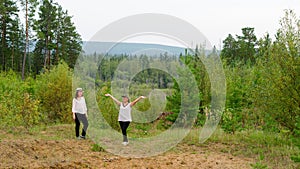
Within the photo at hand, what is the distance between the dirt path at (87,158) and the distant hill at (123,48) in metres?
2.34

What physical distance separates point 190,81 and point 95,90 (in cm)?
331

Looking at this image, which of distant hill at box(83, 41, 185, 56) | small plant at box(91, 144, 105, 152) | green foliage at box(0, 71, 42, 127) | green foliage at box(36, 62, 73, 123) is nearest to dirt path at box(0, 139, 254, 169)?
small plant at box(91, 144, 105, 152)

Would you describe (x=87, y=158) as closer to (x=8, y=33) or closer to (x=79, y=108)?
(x=79, y=108)

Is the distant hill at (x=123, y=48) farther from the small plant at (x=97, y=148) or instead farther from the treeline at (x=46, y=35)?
the treeline at (x=46, y=35)

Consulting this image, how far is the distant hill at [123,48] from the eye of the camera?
25.3 ft

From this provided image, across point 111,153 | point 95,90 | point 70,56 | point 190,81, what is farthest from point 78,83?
point 70,56

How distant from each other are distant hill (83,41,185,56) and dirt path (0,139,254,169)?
2.34 meters

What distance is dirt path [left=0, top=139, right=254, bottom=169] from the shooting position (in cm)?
669

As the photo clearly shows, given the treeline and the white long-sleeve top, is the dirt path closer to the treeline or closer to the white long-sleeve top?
the white long-sleeve top

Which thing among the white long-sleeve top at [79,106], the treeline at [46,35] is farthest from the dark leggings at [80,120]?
the treeline at [46,35]

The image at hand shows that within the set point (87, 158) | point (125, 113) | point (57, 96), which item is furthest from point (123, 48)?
point (57, 96)

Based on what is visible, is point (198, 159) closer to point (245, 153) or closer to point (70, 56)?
point (245, 153)

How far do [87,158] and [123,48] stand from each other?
2505 mm

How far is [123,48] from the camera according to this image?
7773 millimetres
